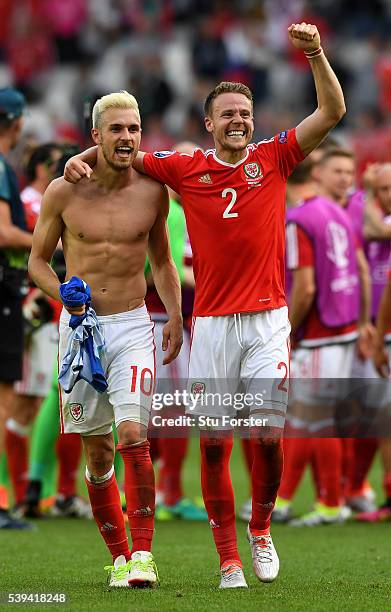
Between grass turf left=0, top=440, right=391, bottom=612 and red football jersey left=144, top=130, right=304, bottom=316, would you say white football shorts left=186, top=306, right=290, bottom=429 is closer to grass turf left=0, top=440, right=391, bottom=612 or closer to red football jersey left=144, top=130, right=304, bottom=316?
red football jersey left=144, top=130, right=304, bottom=316

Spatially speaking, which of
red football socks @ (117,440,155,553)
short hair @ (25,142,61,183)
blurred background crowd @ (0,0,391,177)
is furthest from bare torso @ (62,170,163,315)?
blurred background crowd @ (0,0,391,177)

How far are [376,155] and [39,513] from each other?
9131 millimetres

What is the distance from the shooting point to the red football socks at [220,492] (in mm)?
6047

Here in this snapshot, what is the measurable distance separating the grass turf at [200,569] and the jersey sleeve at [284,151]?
1991mm

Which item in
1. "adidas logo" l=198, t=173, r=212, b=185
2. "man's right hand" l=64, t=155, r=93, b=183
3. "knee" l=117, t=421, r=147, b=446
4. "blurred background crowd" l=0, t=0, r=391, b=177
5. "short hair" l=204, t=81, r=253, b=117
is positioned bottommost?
"knee" l=117, t=421, r=147, b=446

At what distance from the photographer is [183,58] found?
845 inches

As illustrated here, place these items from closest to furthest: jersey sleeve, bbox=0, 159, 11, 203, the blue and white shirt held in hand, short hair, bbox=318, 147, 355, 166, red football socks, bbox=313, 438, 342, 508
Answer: the blue and white shirt held in hand < jersey sleeve, bbox=0, 159, 11, 203 < red football socks, bbox=313, 438, 342, 508 < short hair, bbox=318, 147, 355, 166

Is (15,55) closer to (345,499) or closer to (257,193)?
(345,499)

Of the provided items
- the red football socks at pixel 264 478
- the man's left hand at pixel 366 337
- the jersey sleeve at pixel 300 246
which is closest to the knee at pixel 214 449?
the red football socks at pixel 264 478

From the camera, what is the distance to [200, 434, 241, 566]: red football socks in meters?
6.05

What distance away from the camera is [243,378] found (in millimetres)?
6059

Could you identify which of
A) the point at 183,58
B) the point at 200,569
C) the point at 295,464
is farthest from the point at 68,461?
the point at 183,58

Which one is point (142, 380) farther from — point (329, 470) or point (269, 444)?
point (329, 470)

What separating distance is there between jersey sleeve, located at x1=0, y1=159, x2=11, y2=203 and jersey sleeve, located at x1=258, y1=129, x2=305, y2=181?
2.79 m
